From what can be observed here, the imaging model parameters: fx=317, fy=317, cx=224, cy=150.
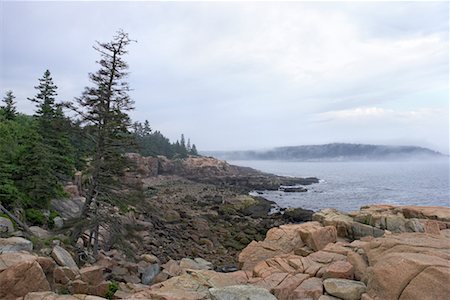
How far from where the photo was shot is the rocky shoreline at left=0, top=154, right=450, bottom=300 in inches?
362

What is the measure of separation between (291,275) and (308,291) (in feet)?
5.09

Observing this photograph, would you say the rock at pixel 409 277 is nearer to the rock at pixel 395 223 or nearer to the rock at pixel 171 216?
the rock at pixel 395 223

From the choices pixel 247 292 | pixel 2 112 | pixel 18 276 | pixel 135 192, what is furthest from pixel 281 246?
pixel 2 112

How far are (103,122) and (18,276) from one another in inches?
353

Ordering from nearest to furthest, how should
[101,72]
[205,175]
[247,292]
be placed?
[247,292]
[101,72]
[205,175]

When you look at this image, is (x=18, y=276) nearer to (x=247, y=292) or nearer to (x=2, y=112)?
(x=247, y=292)

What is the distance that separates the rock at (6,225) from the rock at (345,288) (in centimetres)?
1349

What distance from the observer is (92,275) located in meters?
12.4

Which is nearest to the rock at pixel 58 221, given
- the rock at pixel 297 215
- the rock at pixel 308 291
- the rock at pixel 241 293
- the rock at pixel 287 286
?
the rock at pixel 241 293

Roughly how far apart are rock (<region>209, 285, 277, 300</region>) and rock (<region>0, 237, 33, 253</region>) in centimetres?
707

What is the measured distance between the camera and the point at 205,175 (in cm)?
8238

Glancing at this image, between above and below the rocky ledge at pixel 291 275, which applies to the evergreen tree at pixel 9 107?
above

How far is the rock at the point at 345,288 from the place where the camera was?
970cm

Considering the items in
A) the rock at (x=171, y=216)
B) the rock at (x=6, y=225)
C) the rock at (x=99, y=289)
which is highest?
the rock at (x=6, y=225)
